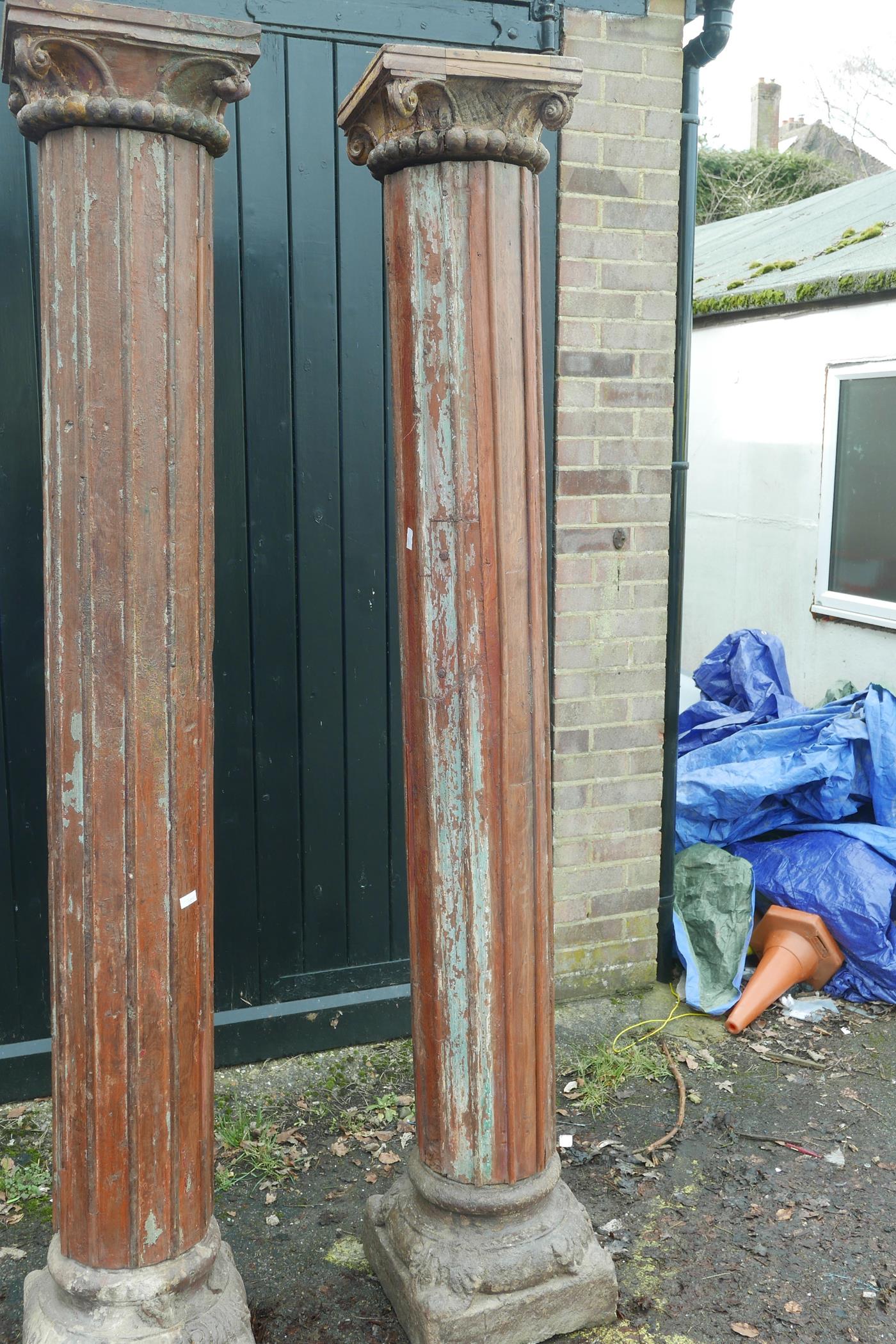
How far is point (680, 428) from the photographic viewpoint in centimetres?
384

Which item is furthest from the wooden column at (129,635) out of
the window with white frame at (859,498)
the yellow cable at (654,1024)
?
the window with white frame at (859,498)

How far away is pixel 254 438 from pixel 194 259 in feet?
4.17

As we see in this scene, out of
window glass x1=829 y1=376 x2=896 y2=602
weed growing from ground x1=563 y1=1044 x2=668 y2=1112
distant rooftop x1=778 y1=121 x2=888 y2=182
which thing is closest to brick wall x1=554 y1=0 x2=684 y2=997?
weed growing from ground x1=563 y1=1044 x2=668 y2=1112

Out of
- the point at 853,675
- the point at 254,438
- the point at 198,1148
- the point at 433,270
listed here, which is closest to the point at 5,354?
the point at 254,438

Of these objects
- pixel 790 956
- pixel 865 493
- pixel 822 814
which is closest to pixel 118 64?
pixel 790 956

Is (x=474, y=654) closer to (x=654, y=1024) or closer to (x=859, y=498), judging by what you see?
(x=654, y=1024)

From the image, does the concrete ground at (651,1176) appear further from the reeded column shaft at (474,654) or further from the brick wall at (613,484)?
the reeded column shaft at (474,654)

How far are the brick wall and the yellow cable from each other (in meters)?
0.20

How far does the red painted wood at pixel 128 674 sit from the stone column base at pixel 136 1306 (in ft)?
0.12

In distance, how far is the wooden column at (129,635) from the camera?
1928 mm

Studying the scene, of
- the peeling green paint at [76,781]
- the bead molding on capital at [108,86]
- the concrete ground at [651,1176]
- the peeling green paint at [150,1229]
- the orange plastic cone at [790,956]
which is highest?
the bead molding on capital at [108,86]

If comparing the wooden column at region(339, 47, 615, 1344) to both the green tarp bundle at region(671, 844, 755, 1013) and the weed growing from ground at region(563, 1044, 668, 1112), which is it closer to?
the weed growing from ground at region(563, 1044, 668, 1112)

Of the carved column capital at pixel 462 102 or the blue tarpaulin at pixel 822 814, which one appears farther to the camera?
the blue tarpaulin at pixel 822 814

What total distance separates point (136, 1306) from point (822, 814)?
3.21 meters
